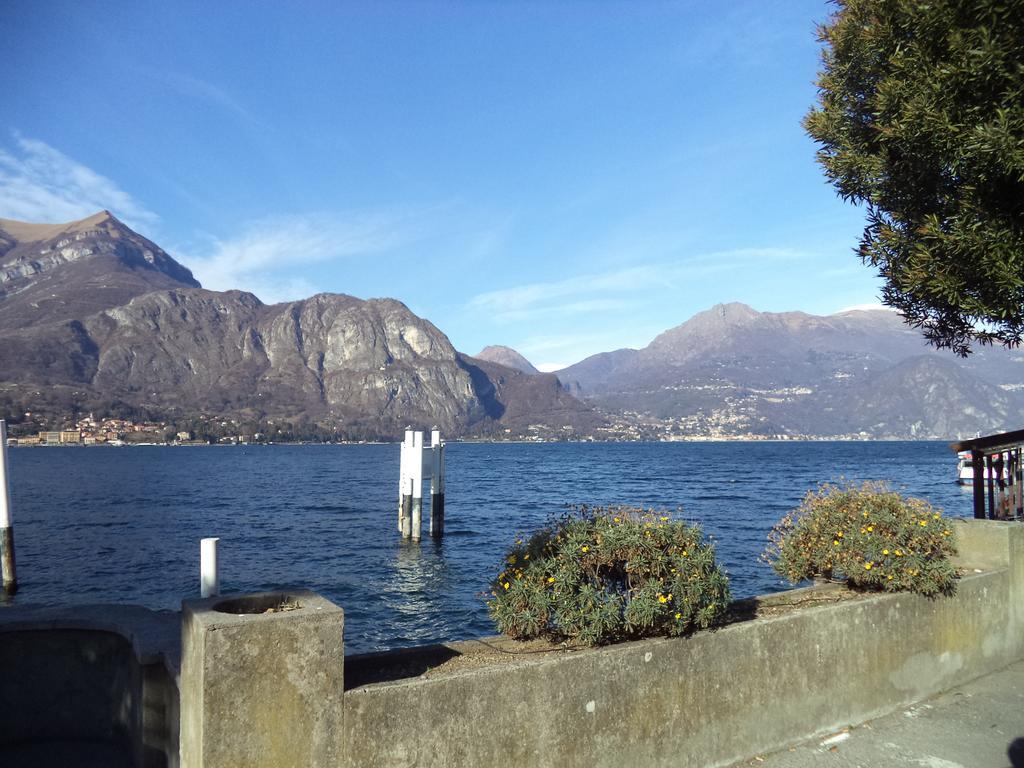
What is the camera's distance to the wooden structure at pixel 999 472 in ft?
26.8

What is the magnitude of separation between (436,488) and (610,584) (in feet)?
117

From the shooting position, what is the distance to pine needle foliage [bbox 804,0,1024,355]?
15.3ft

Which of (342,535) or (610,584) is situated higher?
(610,584)

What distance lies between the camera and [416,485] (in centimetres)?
3922

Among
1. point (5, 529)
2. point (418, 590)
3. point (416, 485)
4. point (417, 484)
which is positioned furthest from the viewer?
point (417, 484)

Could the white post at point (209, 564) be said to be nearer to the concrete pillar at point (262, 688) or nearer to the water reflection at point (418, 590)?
the concrete pillar at point (262, 688)

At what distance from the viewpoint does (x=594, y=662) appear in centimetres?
472

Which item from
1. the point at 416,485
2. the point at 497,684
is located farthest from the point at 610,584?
the point at 416,485

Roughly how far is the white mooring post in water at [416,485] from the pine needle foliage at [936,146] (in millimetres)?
32615

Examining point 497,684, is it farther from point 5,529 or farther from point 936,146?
point 5,529

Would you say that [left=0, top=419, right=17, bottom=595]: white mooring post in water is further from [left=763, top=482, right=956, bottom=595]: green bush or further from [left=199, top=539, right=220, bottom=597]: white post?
[left=763, top=482, right=956, bottom=595]: green bush

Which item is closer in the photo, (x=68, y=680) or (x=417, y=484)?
(x=68, y=680)

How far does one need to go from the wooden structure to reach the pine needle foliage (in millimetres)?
1320

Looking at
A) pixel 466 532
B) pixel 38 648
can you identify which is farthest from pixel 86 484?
pixel 38 648
